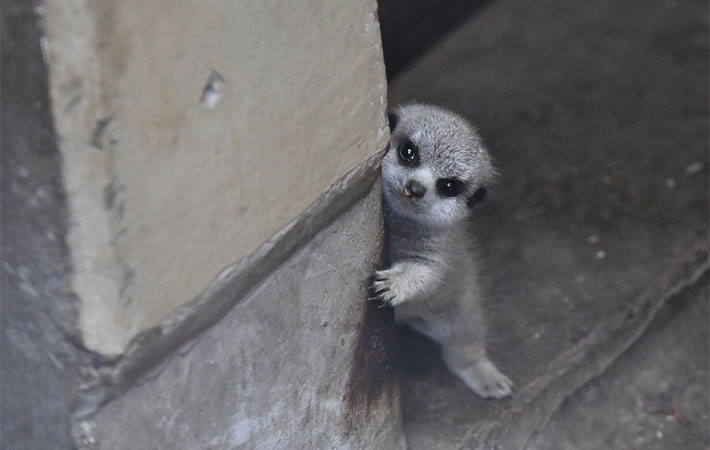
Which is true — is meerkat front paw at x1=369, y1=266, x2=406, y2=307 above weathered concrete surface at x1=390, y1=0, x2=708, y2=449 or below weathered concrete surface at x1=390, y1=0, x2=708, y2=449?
above

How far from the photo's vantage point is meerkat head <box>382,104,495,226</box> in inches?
103

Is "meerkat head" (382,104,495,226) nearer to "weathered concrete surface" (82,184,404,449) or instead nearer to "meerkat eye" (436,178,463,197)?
"meerkat eye" (436,178,463,197)

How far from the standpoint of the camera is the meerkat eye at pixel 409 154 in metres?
2.63

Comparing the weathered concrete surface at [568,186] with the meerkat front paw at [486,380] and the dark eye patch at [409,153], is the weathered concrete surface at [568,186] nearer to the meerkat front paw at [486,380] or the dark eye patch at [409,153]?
the meerkat front paw at [486,380]

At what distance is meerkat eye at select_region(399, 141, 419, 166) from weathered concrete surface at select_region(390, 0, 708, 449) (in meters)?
0.49

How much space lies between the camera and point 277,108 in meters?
1.74

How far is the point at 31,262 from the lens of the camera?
1.45 meters

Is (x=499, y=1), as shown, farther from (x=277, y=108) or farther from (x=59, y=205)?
(x=59, y=205)

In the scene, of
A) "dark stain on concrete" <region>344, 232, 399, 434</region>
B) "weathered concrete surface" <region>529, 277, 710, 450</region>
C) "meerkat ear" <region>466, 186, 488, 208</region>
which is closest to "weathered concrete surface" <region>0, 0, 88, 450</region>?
"dark stain on concrete" <region>344, 232, 399, 434</region>

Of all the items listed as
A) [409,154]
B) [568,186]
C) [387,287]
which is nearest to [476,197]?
[409,154]

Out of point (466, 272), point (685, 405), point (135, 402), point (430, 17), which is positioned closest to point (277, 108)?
point (135, 402)

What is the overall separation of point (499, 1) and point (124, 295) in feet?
13.2

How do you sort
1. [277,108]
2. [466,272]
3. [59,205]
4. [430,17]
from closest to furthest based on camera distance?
[59,205] < [277,108] < [466,272] < [430,17]

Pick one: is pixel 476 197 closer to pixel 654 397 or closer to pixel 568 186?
pixel 654 397
